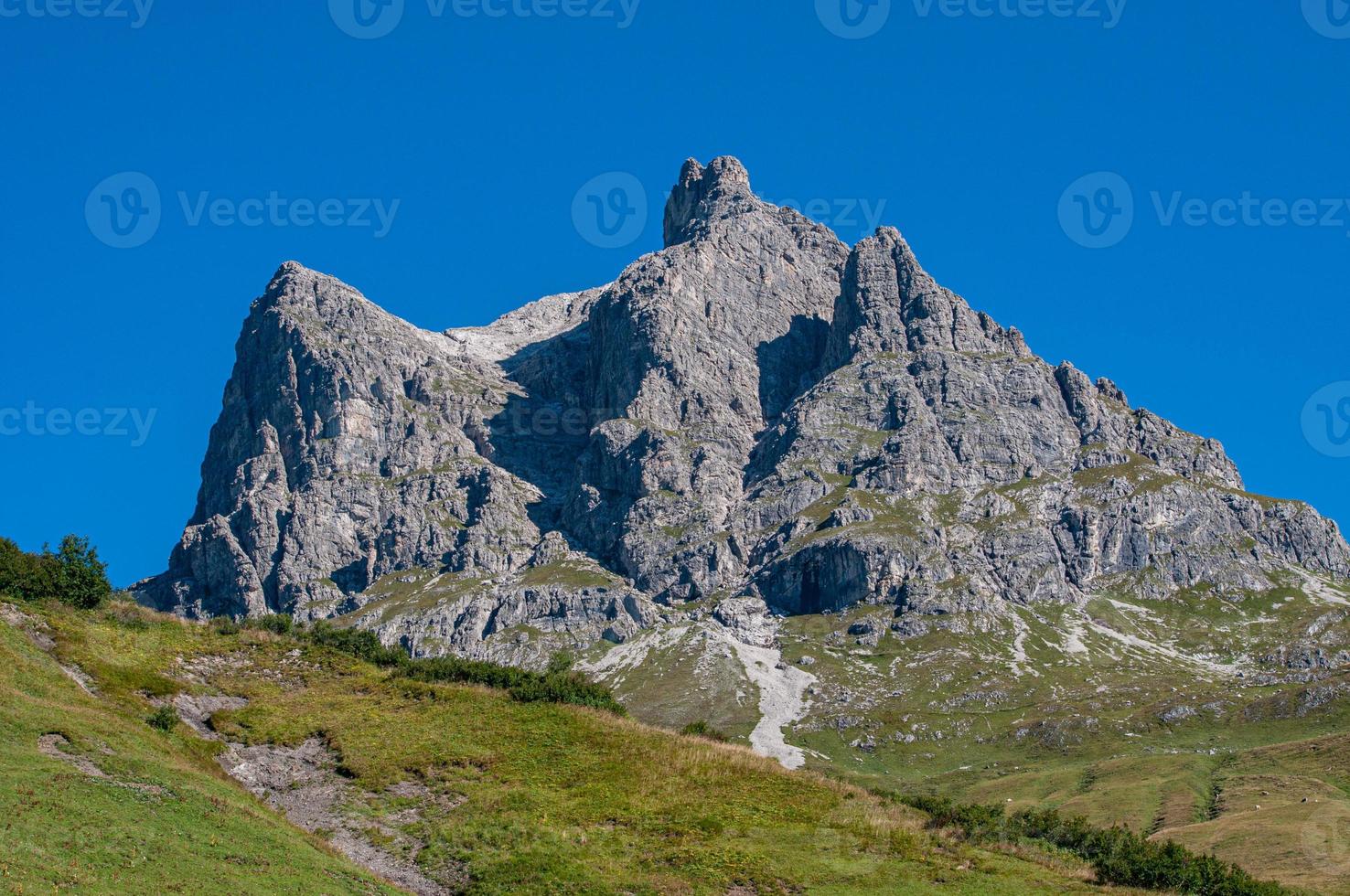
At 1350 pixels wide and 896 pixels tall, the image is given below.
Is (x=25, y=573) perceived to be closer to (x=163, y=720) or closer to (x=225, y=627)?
(x=225, y=627)

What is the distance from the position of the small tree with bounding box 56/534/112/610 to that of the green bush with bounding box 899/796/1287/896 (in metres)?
59.9

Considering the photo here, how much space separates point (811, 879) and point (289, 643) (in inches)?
1961

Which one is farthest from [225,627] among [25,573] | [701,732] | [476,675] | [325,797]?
[701,732]

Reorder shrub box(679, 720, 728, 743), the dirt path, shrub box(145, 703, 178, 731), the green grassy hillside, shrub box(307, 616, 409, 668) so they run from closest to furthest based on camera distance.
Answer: the green grassy hillside
the dirt path
shrub box(145, 703, 178, 731)
shrub box(679, 720, 728, 743)
shrub box(307, 616, 409, 668)

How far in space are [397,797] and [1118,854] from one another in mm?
42967

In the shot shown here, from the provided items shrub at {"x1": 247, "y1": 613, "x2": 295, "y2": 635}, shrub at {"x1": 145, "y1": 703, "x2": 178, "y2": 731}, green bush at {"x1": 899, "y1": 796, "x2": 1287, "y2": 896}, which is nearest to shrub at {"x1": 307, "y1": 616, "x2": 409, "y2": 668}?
shrub at {"x1": 247, "y1": 613, "x2": 295, "y2": 635}

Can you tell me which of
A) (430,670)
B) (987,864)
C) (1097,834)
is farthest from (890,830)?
(430,670)

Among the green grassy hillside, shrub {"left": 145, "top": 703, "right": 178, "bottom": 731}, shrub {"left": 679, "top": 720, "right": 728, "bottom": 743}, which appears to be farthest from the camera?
shrub {"left": 679, "top": 720, "right": 728, "bottom": 743}

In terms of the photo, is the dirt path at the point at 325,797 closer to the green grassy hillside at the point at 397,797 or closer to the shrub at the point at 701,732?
the green grassy hillside at the point at 397,797

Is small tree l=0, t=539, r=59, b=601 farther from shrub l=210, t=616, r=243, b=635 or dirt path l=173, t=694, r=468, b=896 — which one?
dirt path l=173, t=694, r=468, b=896

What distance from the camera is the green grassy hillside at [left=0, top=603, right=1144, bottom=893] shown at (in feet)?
178

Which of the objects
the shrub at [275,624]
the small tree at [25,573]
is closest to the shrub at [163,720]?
the small tree at [25,573]

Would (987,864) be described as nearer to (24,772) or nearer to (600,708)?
(600,708)

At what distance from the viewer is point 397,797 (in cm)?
7388
